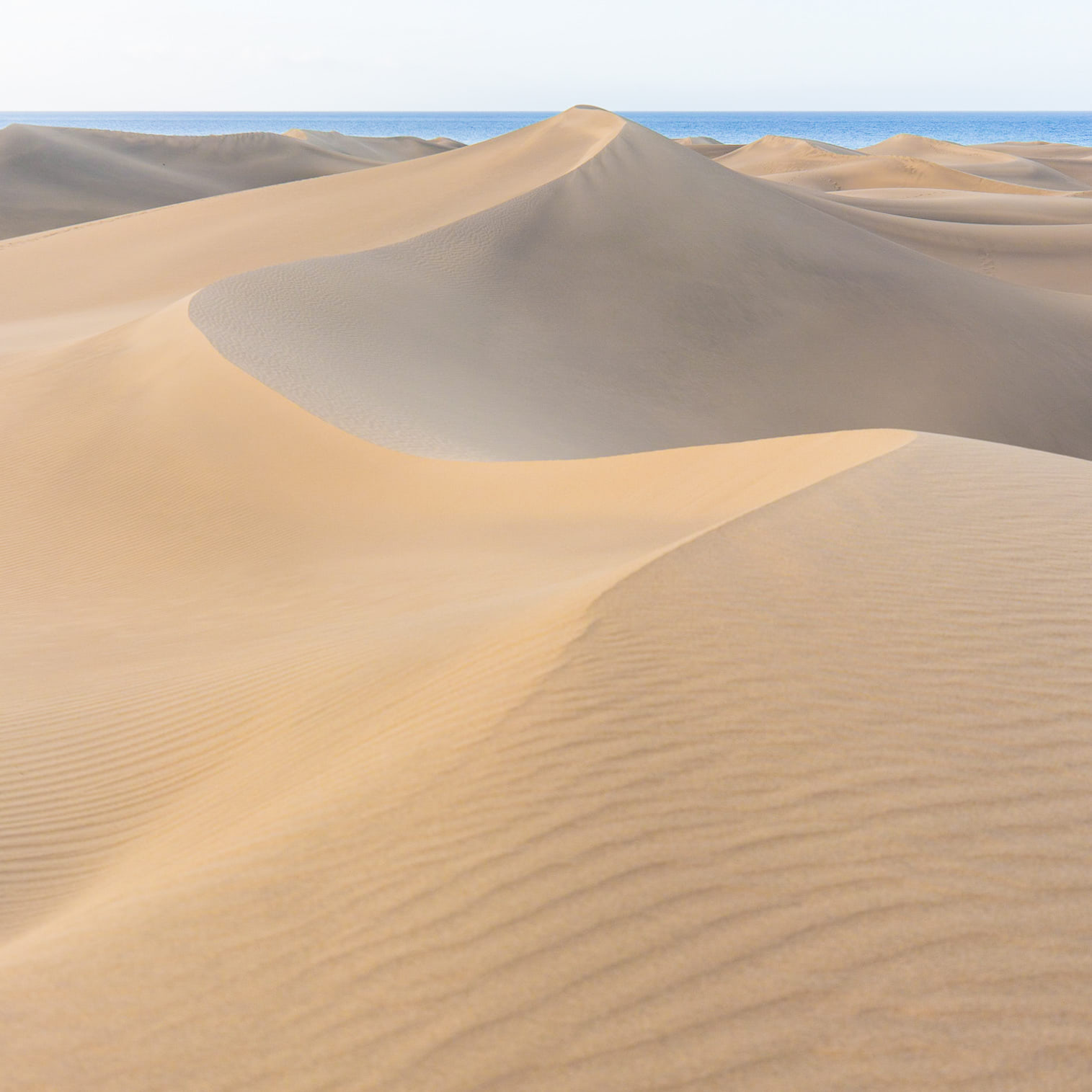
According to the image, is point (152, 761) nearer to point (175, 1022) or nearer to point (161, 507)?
point (175, 1022)

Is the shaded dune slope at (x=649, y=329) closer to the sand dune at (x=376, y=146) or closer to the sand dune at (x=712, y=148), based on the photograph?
the sand dune at (x=376, y=146)

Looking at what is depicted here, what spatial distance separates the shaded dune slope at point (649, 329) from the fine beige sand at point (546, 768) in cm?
292

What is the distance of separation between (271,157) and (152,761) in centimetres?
5034

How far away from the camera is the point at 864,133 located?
14175 centimetres

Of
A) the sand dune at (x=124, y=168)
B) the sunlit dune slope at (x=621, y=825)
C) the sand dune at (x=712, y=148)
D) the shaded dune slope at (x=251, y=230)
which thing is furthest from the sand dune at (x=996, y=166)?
the sunlit dune slope at (x=621, y=825)

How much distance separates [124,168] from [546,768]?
47.0m

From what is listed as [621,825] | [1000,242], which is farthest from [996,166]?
[621,825]

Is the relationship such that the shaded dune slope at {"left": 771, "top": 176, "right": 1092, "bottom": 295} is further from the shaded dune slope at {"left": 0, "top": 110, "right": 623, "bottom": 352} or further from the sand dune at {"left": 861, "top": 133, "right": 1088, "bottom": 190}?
the sand dune at {"left": 861, "top": 133, "right": 1088, "bottom": 190}

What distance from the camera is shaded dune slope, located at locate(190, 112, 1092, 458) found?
12.2m

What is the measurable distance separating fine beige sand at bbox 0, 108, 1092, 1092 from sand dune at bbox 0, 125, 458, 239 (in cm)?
3381

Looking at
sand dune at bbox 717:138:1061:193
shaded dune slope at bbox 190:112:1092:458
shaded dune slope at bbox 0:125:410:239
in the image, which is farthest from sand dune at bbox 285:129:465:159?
shaded dune slope at bbox 190:112:1092:458

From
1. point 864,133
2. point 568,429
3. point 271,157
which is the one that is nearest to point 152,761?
point 568,429

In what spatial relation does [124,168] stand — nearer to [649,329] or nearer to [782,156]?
[782,156]

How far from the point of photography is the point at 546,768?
2994mm
